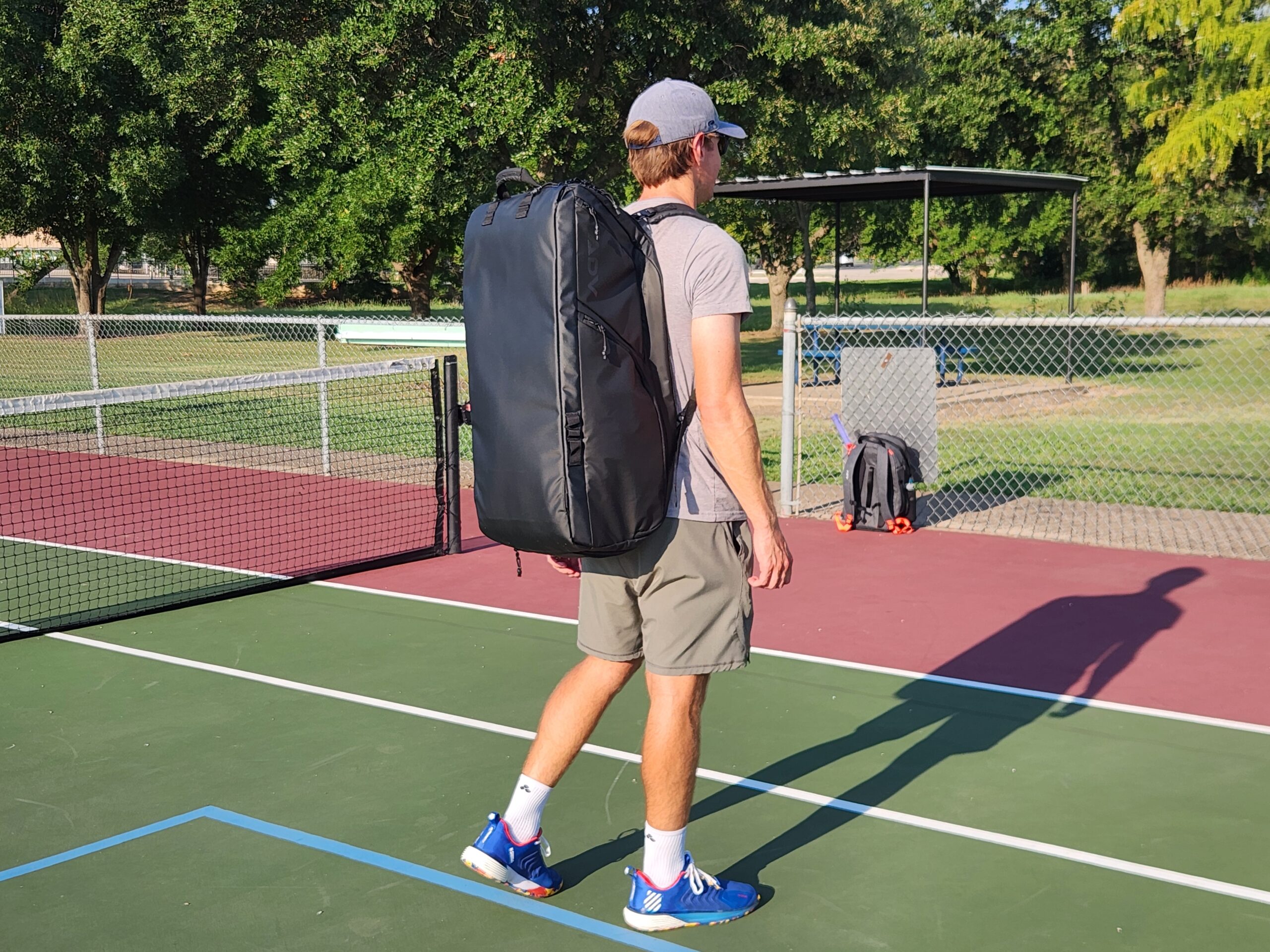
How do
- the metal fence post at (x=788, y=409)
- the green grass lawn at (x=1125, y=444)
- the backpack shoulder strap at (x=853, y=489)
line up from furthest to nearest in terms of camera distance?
the green grass lawn at (x=1125, y=444) < the metal fence post at (x=788, y=409) < the backpack shoulder strap at (x=853, y=489)

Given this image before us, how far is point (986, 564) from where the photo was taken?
323 inches

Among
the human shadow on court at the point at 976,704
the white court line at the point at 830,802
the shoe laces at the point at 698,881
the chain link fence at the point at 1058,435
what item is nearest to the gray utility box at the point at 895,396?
the chain link fence at the point at 1058,435

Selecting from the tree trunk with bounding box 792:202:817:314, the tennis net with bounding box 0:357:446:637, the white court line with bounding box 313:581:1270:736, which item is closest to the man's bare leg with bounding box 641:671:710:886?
the white court line with bounding box 313:581:1270:736

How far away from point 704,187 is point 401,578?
5.07 meters

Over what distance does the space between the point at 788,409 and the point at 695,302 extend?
671 cm

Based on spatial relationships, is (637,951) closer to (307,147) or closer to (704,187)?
(704,187)

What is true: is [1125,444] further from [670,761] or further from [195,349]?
[195,349]

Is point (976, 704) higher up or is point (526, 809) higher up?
point (526, 809)

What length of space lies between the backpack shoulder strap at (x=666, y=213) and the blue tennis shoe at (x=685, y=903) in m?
1.73

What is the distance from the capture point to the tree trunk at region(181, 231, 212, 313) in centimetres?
4056

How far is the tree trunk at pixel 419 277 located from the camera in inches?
1096

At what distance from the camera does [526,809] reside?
3.72m

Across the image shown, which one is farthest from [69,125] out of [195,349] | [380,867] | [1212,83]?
[380,867]

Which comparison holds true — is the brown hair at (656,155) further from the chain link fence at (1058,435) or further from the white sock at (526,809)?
the chain link fence at (1058,435)
